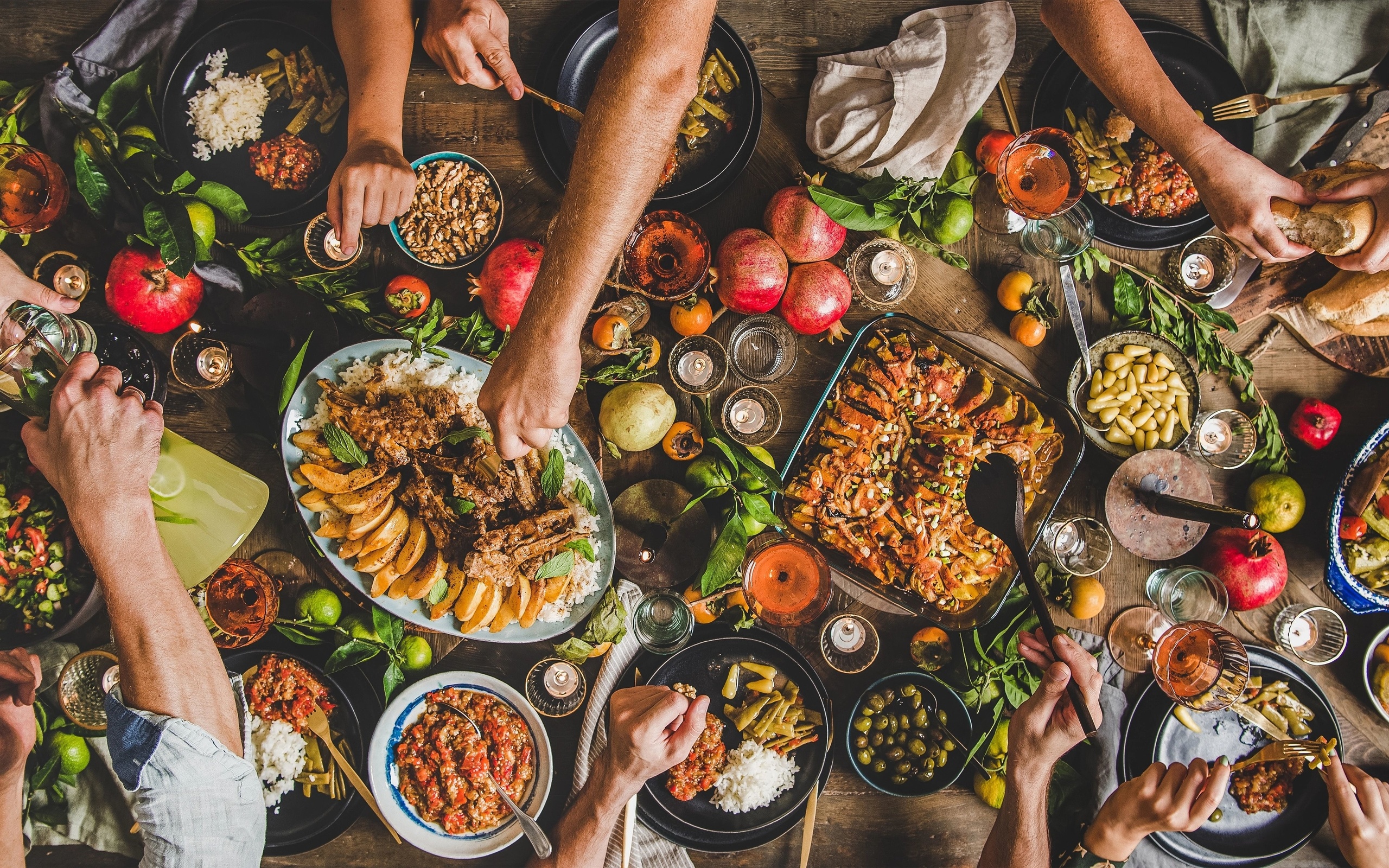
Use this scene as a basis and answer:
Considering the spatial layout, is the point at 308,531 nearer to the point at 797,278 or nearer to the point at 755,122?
the point at 797,278

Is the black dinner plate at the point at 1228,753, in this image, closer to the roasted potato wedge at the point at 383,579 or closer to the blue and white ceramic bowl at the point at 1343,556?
the blue and white ceramic bowl at the point at 1343,556

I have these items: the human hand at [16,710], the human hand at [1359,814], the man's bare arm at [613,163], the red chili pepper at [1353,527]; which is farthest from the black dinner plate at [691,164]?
the human hand at [1359,814]

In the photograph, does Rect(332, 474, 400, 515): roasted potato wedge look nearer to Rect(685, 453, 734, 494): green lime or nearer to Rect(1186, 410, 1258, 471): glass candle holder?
Rect(685, 453, 734, 494): green lime

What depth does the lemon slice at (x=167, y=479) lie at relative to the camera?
6.46 feet

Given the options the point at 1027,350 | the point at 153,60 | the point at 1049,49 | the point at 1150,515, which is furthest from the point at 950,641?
the point at 153,60

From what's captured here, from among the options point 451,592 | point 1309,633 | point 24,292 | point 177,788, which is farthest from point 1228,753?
point 24,292

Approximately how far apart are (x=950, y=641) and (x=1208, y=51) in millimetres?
2005

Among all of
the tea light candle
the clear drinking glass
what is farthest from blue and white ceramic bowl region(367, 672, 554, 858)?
the clear drinking glass

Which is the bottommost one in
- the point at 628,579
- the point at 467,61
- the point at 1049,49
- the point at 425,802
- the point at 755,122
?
the point at 425,802

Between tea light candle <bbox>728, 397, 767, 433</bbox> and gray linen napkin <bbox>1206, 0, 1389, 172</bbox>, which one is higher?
gray linen napkin <bbox>1206, 0, 1389, 172</bbox>

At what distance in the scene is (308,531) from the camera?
6.73ft

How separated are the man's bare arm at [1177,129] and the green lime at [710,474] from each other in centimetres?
151

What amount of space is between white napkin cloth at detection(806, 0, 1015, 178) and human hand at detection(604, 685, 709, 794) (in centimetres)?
165

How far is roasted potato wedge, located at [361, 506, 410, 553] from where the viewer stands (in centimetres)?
200
